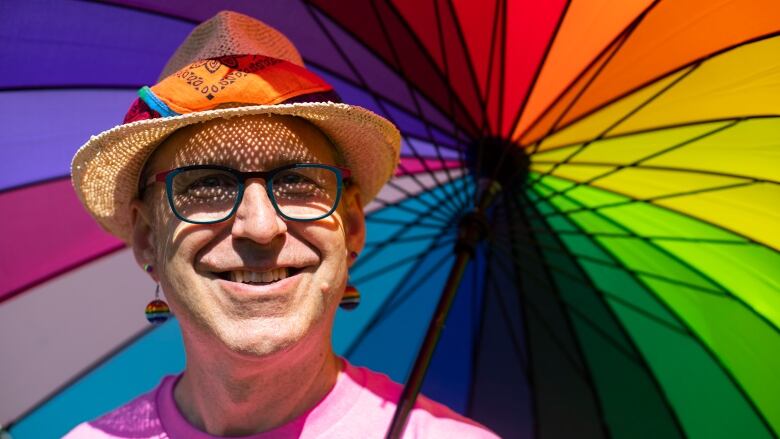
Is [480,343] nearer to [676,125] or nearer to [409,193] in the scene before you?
[409,193]

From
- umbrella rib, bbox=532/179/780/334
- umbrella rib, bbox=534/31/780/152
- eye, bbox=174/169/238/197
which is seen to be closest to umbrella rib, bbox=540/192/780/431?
umbrella rib, bbox=532/179/780/334

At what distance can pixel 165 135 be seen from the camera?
90.4 inches

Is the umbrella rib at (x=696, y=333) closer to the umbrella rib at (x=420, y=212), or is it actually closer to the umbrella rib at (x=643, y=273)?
the umbrella rib at (x=643, y=273)

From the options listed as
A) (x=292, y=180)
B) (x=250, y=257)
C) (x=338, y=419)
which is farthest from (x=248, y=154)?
(x=338, y=419)

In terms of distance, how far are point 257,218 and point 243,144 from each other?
230 millimetres

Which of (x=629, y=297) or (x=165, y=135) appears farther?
(x=629, y=297)

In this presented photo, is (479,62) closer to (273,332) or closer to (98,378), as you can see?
(273,332)

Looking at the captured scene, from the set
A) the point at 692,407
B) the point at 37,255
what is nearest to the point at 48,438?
the point at 37,255

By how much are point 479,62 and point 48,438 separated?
2.09 m

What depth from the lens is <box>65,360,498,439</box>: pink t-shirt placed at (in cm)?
244

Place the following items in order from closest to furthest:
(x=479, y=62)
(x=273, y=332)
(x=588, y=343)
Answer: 1. (x=273, y=332)
2. (x=479, y=62)
3. (x=588, y=343)

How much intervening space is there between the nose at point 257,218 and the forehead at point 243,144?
0.25 ft

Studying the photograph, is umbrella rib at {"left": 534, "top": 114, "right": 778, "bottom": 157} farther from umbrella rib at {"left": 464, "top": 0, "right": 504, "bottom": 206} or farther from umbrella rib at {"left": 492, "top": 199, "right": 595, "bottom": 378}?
umbrella rib at {"left": 492, "top": 199, "right": 595, "bottom": 378}

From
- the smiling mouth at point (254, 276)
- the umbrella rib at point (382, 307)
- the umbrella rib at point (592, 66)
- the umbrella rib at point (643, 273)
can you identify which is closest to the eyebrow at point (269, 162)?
the smiling mouth at point (254, 276)
